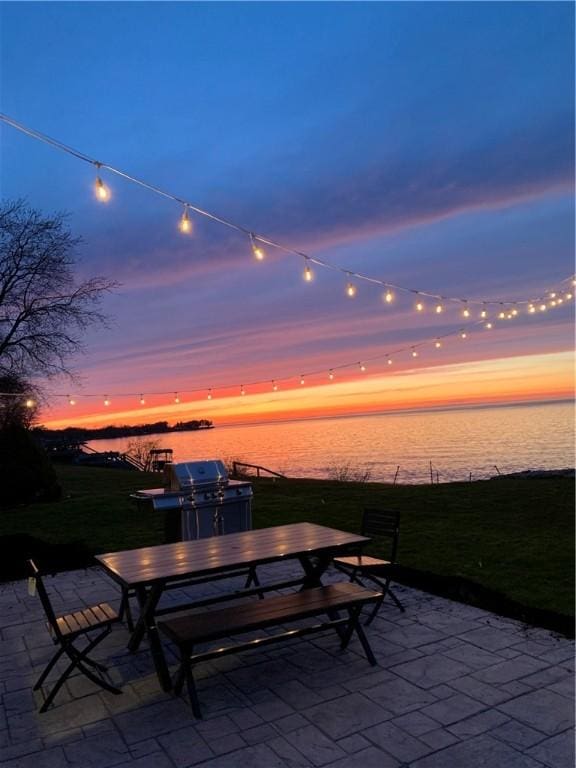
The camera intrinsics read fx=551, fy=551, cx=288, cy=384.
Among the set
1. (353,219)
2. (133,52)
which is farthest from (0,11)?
(353,219)

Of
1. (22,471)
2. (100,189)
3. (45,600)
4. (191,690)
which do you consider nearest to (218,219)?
(100,189)

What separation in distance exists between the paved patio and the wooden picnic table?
0.40 meters

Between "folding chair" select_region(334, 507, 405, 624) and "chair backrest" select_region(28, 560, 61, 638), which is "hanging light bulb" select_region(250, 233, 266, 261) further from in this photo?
"chair backrest" select_region(28, 560, 61, 638)

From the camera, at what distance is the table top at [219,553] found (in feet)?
12.0

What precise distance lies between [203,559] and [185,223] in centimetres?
328

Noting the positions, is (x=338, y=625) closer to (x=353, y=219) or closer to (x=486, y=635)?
(x=486, y=635)

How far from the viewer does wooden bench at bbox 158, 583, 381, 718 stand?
10.3 ft

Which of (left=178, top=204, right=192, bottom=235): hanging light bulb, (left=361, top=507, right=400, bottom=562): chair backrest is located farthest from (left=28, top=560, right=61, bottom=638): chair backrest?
(left=178, top=204, right=192, bottom=235): hanging light bulb

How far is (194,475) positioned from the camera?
24.2 feet

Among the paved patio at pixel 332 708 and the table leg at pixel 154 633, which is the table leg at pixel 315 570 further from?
the table leg at pixel 154 633

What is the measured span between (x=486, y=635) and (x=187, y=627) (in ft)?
7.25

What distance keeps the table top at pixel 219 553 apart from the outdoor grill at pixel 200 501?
250 centimetres

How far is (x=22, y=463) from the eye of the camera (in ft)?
41.7

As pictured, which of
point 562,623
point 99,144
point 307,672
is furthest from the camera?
point 99,144
